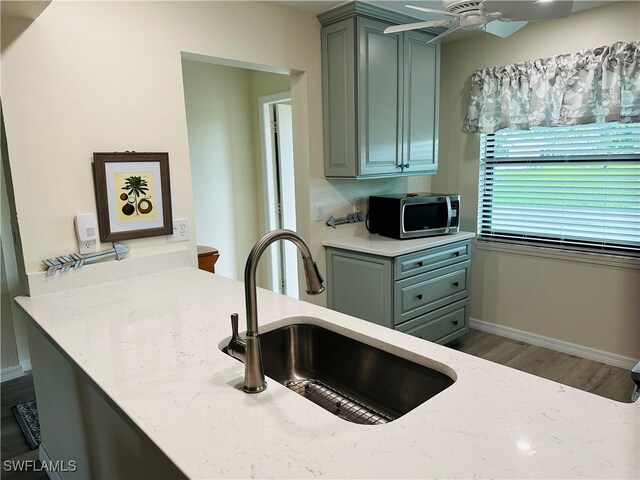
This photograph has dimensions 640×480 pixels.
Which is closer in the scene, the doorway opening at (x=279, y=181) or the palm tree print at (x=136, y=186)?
the palm tree print at (x=136, y=186)

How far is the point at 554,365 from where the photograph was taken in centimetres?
311

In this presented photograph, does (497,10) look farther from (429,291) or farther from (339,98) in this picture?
(429,291)

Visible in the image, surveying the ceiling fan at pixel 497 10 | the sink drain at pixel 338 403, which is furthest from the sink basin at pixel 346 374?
the ceiling fan at pixel 497 10

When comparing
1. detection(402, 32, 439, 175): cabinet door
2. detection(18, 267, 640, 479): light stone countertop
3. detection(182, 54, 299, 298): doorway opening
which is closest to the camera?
detection(18, 267, 640, 479): light stone countertop

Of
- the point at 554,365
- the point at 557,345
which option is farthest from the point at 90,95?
the point at 557,345

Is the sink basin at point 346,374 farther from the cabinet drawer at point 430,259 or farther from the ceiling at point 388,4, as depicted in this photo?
the ceiling at point 388,4

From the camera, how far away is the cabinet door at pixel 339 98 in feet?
9.27

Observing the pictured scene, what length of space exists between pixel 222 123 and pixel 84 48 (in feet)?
6.82

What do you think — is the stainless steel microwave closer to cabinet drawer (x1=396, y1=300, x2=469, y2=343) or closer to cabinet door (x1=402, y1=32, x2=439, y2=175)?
cabinet door (x1=402, y1=32, x2=439, y2=175)

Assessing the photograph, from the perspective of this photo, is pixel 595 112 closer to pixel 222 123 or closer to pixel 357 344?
pixel 357 344

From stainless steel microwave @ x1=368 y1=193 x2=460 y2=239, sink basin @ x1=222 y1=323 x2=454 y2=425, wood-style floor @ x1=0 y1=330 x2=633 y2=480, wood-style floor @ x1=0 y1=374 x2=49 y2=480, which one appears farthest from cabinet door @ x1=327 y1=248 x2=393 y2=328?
wood-style floor @ x1=0 y1=374 x2=49 y2=480

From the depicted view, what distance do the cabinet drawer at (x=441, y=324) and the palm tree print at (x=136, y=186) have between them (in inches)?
69.8

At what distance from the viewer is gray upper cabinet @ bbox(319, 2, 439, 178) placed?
2.82 meters

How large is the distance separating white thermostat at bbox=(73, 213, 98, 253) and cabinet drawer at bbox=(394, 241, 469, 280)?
1724 millimetres
